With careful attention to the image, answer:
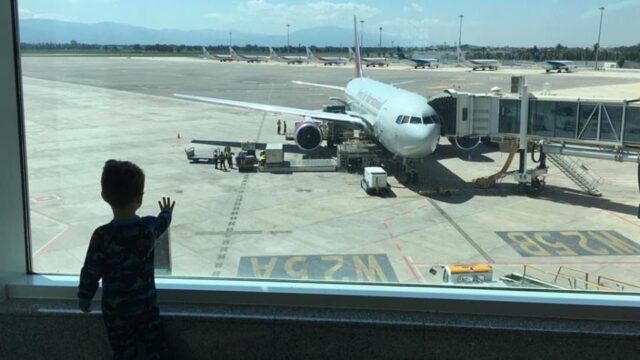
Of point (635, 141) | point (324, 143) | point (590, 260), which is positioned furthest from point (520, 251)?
point (324, 143)

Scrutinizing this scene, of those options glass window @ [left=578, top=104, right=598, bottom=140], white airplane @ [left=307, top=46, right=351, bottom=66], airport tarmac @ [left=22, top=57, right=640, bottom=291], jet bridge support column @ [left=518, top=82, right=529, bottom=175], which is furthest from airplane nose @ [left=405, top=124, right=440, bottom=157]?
glass window @ [left=578, top=104, right=598, bottom=140]

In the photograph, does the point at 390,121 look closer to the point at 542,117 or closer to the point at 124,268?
the point at 542,117

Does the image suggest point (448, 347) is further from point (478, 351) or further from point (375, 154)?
point (375, 154)

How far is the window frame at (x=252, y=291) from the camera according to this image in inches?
148

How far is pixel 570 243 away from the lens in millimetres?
12430

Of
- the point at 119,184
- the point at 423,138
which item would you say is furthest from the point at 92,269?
the point at 423,138

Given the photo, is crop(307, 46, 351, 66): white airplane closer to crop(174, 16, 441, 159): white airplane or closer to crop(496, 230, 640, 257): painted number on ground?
crop(174, 16, 441, 159): white airplane

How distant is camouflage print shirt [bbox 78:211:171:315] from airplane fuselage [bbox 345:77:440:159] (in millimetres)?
14062

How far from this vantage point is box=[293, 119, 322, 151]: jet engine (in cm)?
2206

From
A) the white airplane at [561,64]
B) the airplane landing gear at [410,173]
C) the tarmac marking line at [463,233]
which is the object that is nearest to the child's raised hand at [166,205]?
the white airplane at [561,64]

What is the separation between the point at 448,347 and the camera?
12.2ft

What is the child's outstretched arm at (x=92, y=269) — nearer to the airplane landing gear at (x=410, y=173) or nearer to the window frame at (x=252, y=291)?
the window frame at (x=252, y=291)

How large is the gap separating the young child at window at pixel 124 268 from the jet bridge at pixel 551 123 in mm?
14220

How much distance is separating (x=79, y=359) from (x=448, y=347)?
99.4 inches
